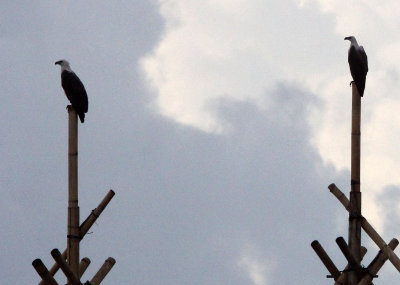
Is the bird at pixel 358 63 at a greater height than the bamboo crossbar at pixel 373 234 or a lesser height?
greater

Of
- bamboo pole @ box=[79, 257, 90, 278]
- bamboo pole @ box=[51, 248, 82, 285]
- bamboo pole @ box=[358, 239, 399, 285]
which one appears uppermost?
bamboo pole @ box=[79, 257, 90, 278]

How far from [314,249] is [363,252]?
3.56 feet

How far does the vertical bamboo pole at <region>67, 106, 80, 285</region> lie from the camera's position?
20312 millimetres

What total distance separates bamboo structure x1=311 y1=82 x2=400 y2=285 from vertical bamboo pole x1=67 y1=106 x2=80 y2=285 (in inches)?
149

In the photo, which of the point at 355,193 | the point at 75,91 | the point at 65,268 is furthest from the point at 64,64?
the point at 355,193

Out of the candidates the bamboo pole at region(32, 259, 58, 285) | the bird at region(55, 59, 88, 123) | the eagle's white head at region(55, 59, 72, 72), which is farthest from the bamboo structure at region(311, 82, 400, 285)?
the eagle's white head at region(55, 59, 72, 72)

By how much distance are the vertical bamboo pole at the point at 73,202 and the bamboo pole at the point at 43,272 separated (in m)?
0.41

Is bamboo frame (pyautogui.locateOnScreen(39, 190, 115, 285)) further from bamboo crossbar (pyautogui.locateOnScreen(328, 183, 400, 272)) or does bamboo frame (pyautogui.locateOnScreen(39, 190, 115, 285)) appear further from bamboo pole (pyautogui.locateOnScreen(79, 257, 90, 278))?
bamboo crossbar (pyautogui.locateOnScreen(328, 183, 400, 272))

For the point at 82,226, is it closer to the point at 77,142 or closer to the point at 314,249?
the point at 77,142

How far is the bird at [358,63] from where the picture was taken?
822 inches

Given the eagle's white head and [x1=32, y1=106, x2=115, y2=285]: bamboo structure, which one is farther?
the eagle's white head

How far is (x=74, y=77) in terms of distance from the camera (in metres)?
22.6

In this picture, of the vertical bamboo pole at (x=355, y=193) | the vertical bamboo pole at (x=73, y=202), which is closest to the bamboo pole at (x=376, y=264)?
the vertical bamboo pole at (x=355, y=193)

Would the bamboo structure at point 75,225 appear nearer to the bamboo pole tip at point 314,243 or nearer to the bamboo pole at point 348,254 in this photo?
the bamboo pole tip at point 314,243
